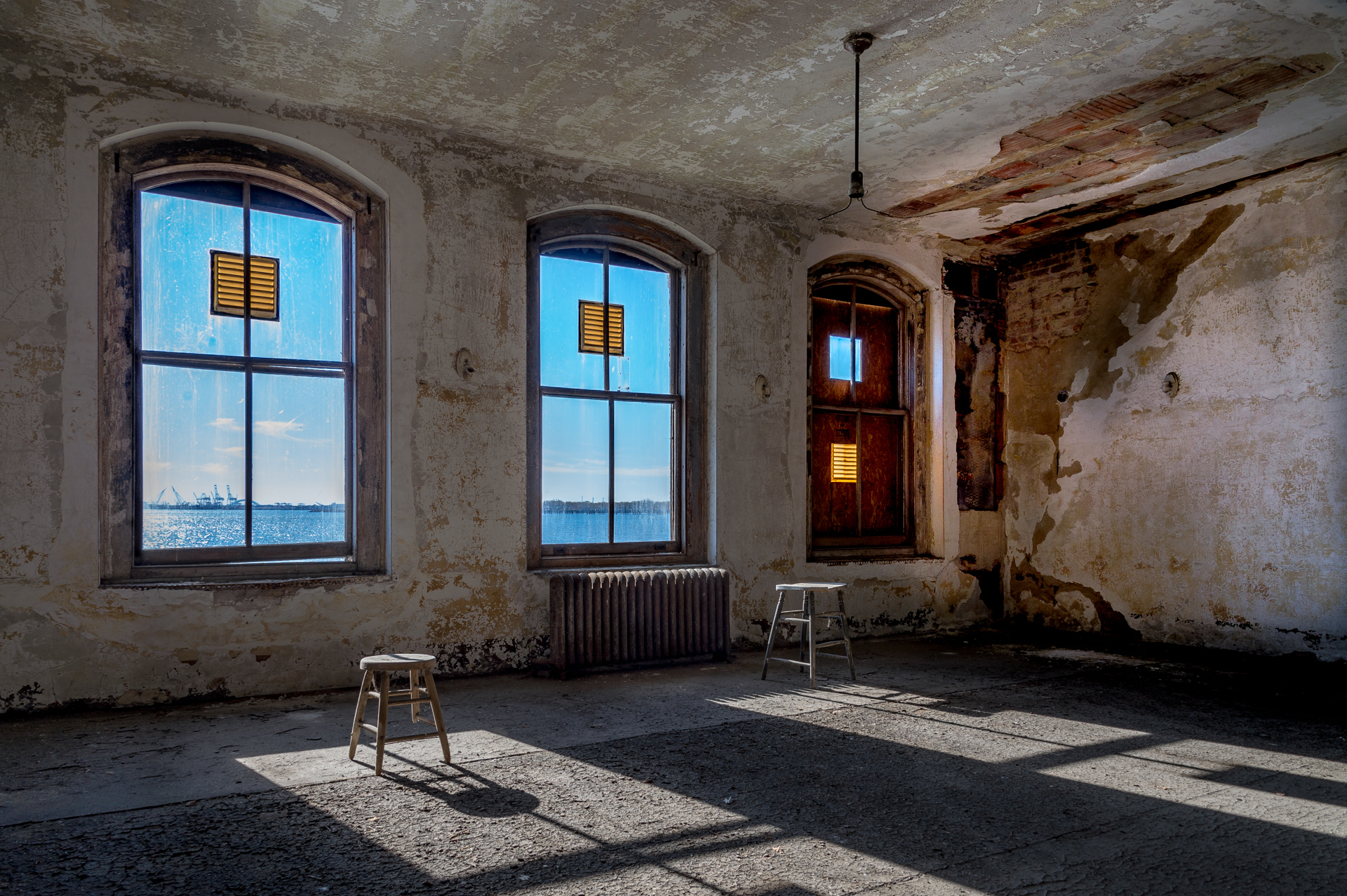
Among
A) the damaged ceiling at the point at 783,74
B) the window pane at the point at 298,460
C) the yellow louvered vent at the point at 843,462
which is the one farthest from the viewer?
the yellow louvered vent at the point at 843,462

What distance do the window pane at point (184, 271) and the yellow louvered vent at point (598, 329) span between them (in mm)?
2148

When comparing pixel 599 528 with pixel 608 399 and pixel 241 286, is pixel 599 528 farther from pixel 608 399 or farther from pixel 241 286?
pixel 241 286

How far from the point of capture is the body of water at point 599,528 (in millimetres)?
5699

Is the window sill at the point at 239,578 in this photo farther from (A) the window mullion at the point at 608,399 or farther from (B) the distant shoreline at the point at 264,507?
(A) the window mullion at the point at 608,399

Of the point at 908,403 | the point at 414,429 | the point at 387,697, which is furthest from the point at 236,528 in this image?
the point at 908,403

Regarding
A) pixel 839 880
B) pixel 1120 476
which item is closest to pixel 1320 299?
pixel 1120 476

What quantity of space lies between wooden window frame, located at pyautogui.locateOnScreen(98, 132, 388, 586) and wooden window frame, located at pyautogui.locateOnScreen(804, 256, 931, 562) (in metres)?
3.54

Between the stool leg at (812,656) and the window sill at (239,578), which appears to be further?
the stool leg at (812,656)

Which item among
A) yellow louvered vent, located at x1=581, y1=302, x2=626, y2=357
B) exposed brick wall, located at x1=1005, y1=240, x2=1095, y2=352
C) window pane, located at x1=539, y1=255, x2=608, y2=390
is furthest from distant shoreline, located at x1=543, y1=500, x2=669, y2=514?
exposed brick wall, located at x1=1005, y1=240, x2=1095, y2=352

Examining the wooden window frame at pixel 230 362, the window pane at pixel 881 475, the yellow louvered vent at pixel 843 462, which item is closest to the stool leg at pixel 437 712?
the wooden window frame at pixel 230 362

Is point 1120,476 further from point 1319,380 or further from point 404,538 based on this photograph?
point 404,538

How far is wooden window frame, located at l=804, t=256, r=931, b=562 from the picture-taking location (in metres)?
6.98

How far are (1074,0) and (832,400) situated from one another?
3662mm

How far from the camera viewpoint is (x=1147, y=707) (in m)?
4.45
